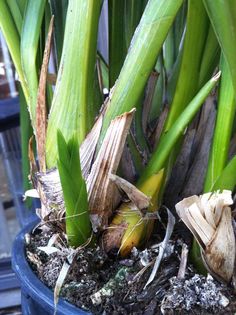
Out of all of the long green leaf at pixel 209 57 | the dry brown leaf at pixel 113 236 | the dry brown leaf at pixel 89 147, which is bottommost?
the dry brown leaf at pixel 113 236

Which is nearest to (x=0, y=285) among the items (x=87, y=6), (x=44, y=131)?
(x=44, y=131)

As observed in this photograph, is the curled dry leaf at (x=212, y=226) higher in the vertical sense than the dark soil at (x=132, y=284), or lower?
higher

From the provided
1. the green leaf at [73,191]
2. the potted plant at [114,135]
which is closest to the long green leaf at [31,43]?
the potted plant at [114,135]

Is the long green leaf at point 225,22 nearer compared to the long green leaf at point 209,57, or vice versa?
the long green leaf at point 225,22

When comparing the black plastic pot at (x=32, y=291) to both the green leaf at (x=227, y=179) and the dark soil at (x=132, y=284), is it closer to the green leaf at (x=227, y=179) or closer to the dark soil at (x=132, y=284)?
the dark soil at (x=132, y=284)

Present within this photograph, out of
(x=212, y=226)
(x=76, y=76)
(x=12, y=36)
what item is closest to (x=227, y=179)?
(x=212, y=226)

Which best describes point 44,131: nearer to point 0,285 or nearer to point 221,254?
point 221,254
